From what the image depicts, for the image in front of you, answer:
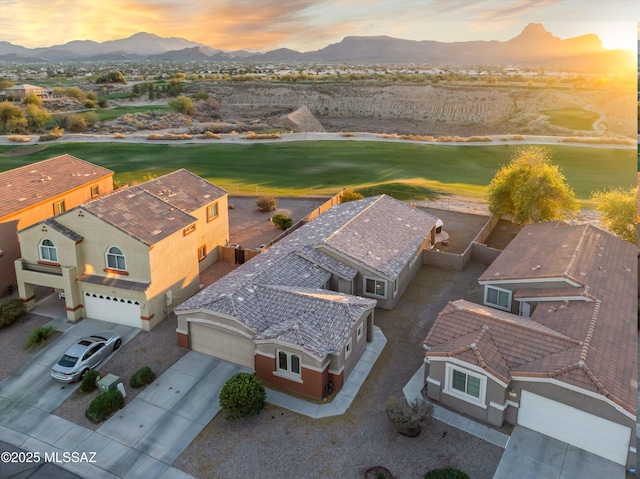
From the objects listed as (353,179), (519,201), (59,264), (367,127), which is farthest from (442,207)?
(367,127)

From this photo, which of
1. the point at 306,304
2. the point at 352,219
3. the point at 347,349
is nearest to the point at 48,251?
the point at 306,304

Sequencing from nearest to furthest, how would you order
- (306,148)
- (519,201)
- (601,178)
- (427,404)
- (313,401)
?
(427,404)
(313,401)
(519,201)
(601,178)
(306,148)

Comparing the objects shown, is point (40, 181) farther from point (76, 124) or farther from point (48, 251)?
point (76, 124)

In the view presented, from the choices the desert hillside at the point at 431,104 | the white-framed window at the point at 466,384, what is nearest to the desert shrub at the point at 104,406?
the white-framed window at the point at 466,384

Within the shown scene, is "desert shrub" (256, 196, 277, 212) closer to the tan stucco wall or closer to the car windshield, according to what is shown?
the tan stucco wall

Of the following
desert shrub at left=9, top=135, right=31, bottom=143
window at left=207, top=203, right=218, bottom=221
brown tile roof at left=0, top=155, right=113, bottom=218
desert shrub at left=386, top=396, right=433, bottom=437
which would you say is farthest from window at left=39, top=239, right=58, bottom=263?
desert shrub at left=9, top=135, right=31, bottom=143

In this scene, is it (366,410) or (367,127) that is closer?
(366,410)

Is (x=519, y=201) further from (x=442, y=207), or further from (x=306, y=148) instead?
(x=306, y=148)
